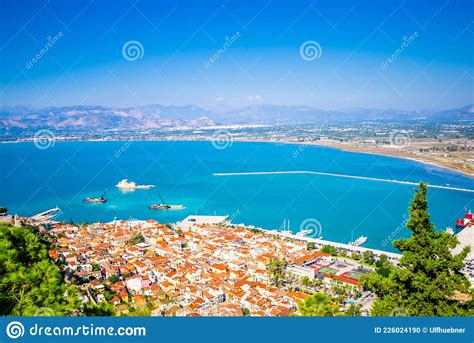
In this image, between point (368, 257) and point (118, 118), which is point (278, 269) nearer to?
point (368, 257)

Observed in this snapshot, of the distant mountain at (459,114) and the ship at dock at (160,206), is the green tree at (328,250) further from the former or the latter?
the distant mountain at (459,114)

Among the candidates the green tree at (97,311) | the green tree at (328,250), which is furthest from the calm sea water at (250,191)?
the green tree at (97,311)

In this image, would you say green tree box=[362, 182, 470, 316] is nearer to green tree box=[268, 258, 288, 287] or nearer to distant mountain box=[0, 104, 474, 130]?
green tree box=[268, 258, 288, 287]

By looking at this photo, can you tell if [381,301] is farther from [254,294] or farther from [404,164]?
[404,164]

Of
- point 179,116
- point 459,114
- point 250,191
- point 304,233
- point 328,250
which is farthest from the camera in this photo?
point 179,116

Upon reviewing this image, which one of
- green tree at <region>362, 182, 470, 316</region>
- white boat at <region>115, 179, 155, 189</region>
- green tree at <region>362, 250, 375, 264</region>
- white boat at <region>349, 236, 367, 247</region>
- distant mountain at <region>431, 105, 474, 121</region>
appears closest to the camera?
green tree at <region>362, 182, 470, 316</region>

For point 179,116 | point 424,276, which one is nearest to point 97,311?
point 424,276

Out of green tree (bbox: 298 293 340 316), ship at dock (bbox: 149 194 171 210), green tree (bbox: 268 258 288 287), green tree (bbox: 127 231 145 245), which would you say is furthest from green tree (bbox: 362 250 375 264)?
ship at dock (bbox: 149 194 171 210)
